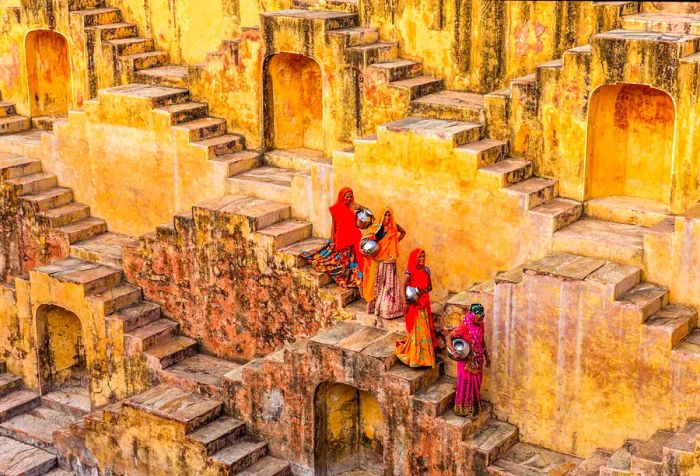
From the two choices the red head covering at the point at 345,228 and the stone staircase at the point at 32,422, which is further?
the stone staircase at the point at 32,422

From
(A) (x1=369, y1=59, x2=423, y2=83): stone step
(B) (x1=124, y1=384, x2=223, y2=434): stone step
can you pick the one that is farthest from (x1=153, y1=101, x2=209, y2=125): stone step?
(B) (x1=124, y1=384, x2=223, y2=434): stone step

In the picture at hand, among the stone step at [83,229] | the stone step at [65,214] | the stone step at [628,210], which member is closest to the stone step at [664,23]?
the stone step at [628,210]

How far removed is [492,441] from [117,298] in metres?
6.03

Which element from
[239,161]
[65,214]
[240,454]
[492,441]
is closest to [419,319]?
[492,441]

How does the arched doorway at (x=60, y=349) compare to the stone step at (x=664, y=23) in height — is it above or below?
below

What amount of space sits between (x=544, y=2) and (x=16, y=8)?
→ 8743 mm

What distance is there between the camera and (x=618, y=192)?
49.6ft

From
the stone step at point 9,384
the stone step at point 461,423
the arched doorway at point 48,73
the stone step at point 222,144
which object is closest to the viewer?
the stone step at point 461,423

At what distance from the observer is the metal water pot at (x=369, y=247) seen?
47.9 feet

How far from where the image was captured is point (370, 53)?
16.4m

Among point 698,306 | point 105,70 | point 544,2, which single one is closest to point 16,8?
point 105,70

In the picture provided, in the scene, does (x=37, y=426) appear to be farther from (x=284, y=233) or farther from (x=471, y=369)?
(x=471, y=369)

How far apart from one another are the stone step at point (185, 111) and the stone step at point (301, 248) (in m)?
2.75

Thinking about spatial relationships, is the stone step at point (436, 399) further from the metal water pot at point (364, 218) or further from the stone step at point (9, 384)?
the stone step at point (9, 384)
